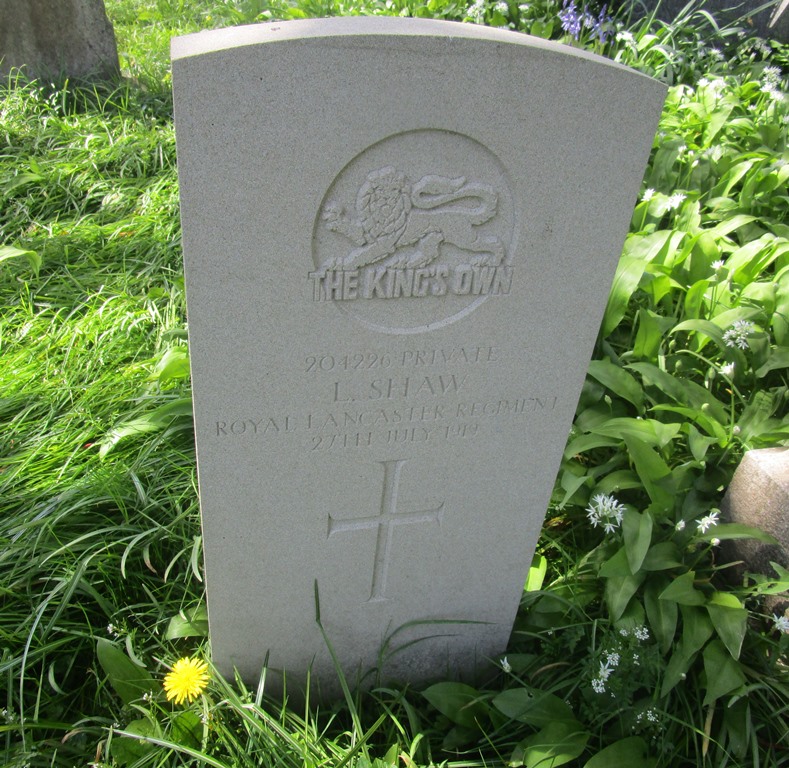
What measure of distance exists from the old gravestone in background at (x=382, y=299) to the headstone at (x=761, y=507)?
2.19 ft

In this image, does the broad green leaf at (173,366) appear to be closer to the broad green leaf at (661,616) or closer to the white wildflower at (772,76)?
the broad green leaf at (661,616)

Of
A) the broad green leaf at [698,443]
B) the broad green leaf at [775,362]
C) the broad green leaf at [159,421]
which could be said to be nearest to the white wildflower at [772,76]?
the broad green leaf at [775,362]

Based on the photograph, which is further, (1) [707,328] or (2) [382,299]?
(1) [707,328]

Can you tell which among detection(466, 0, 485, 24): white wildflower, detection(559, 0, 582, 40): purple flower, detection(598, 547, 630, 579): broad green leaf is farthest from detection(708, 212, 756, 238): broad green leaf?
detection(466, 0, 485, 24): white wildflower

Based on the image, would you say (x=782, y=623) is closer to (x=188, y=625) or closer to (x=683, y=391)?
(x=683, y=391)

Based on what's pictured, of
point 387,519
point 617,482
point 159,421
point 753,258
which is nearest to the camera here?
point 387,519

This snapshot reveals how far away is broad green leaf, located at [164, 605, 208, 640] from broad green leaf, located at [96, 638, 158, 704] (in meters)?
0.15

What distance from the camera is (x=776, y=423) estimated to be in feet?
8.03

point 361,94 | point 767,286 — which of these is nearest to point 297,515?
point 361,94

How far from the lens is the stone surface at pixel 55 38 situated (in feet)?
15.5

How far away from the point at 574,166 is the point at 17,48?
186 inches

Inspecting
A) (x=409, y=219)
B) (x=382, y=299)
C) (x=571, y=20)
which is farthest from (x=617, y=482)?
(x=571, y=20)

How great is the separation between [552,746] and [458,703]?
298 millimetres

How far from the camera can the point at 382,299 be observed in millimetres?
1543
